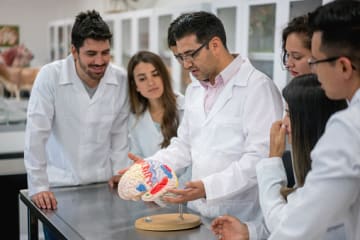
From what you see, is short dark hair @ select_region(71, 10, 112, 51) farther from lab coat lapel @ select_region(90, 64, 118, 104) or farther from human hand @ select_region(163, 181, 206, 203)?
human hand @ select_region(163, 181, 206, 203)

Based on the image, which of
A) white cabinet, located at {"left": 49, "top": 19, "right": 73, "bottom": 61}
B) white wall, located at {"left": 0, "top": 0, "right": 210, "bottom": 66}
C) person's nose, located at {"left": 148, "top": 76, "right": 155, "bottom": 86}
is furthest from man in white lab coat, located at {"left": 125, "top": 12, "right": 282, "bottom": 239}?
white wall, located at {"left": 0, "top": 0, "right": 210, "bottom": 66}

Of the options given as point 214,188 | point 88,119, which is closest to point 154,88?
point 88,119

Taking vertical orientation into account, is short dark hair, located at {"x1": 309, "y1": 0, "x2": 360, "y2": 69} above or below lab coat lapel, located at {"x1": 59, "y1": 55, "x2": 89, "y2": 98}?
above

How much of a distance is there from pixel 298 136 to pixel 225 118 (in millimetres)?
616

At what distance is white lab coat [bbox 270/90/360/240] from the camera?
101cm

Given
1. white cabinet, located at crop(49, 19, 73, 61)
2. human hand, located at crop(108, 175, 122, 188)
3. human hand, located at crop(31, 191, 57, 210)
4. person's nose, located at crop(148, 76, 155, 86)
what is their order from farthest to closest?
white cabinet, located at crop(49, 19, 73, 61), person's nose, located at crop(148, 76, 155, 86), human hand, located at crop(108, 175, 122, 188), human hand, located at crop(31, 191, 57, 210)

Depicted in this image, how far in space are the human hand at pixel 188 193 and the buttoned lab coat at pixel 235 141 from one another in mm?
21

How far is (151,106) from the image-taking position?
2.63 m

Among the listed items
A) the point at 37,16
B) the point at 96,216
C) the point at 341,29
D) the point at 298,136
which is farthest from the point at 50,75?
the point at 37,16

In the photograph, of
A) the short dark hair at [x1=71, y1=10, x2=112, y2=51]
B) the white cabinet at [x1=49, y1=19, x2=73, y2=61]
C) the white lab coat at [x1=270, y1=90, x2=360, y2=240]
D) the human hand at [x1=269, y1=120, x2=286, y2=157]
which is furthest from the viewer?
the white cabinet at [x1=49, y1=19, x2=73, y2=61]

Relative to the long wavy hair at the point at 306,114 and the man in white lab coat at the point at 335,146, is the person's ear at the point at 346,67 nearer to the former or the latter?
the man in white lab coat at the point at 335,146

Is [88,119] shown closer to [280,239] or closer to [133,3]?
[280,239]

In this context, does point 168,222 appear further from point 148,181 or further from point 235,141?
point 235,141

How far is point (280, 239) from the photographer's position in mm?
1096
